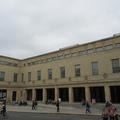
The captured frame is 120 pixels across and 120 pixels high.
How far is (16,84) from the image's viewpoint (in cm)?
5081

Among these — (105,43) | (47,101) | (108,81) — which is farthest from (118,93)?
(47,101)

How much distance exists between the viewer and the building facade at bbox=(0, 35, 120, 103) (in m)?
33.7

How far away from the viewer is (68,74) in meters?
40.0

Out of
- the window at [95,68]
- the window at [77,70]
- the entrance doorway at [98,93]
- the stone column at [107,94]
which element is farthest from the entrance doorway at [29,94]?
the stone column at [107,94]

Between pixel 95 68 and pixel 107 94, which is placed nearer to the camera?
pixel 107 94

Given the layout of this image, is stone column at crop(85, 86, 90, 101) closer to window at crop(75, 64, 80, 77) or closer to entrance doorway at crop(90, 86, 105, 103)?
entrance doorway at crop(90, 86, 105, 103)

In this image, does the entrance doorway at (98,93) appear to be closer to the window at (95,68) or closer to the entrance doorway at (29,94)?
the window at (95,68)

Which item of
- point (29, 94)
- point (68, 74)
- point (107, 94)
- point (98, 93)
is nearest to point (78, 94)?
point (68, 74)

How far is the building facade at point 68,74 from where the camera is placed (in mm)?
33719

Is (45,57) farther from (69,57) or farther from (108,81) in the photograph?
(108,81)

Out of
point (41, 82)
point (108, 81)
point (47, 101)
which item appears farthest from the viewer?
point (41, 82)

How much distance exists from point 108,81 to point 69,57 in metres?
10.5

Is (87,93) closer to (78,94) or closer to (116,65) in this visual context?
(78,94)

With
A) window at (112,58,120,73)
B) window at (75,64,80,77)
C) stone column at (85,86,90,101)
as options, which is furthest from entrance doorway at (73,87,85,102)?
window at (112,58,120,73)
